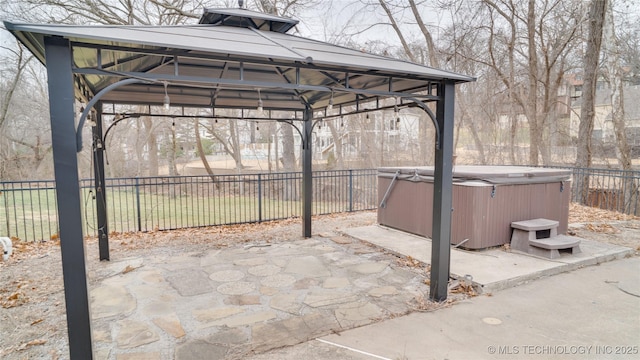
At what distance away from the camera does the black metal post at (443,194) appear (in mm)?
3492

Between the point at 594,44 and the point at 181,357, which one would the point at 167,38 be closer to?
the point at 181,357

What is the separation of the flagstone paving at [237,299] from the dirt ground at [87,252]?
1.16 feet

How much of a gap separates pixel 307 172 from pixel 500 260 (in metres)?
3.31

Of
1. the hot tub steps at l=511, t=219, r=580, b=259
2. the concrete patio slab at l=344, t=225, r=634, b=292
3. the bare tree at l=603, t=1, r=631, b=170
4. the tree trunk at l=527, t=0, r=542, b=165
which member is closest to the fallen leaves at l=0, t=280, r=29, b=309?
the concrete patio slab at l=344, t=225, r=634, b=292

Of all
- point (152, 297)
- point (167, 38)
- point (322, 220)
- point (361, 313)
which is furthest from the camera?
point (322, 220)

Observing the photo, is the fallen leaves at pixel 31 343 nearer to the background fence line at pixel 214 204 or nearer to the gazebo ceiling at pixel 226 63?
the gazebo ceiling at pixel 226 63

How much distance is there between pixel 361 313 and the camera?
11.0 ft

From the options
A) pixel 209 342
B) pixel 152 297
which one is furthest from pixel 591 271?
pixel 152 297

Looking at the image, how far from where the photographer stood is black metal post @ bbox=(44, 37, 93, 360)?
2.14m

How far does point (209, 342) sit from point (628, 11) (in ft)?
45.9

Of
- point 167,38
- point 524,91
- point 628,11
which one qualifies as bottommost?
point 167,38

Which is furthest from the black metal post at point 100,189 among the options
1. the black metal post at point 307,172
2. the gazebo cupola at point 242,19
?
the black metal post at point 307,172

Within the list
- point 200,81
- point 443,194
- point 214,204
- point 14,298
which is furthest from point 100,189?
point 443,194

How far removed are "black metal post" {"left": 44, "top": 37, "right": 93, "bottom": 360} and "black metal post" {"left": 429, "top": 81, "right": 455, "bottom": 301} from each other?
306cm
